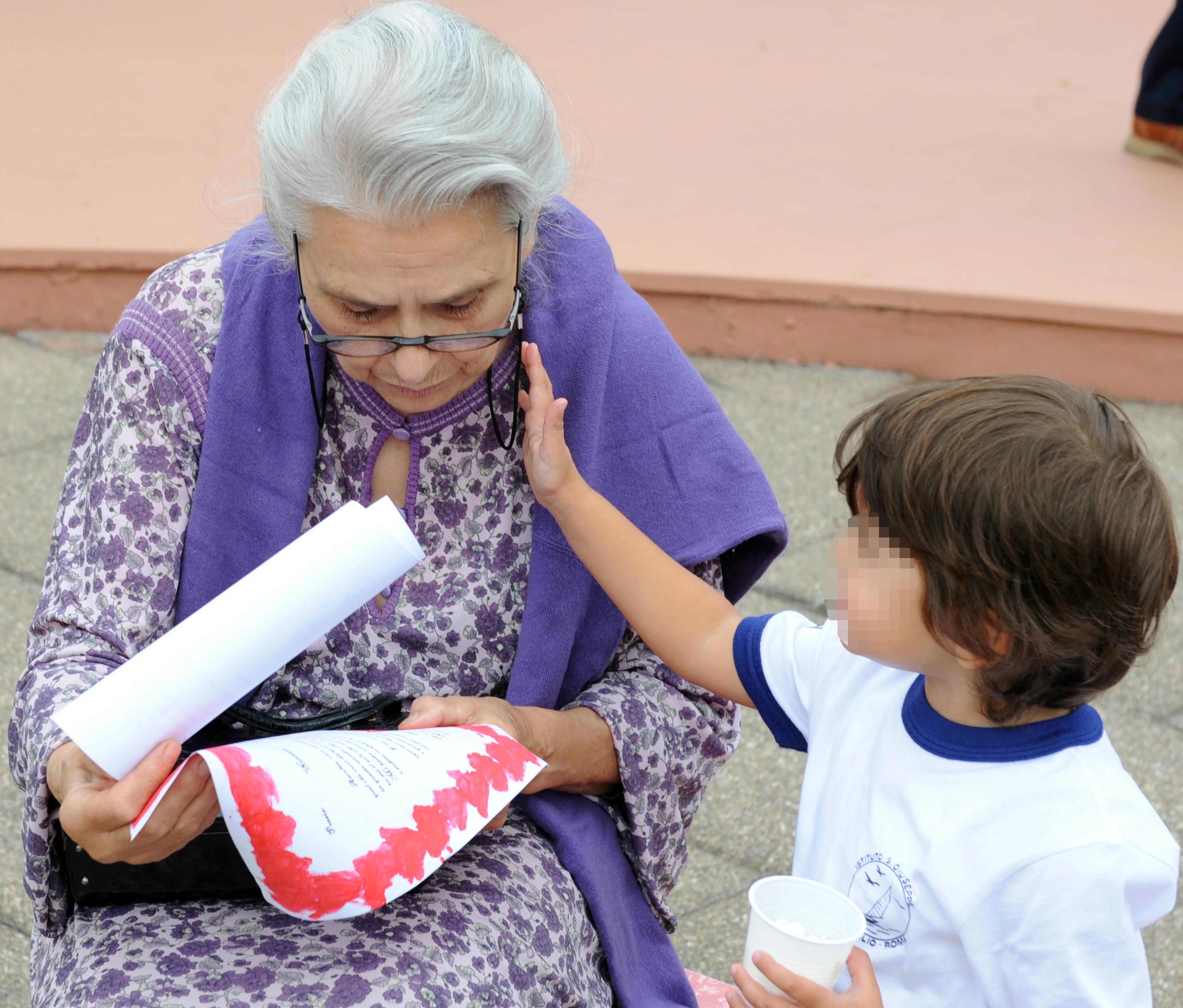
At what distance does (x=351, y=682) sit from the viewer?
72.9 inches

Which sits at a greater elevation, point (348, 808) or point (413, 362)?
point (413, 362)

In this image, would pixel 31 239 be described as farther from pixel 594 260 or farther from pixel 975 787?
pixel 975 787

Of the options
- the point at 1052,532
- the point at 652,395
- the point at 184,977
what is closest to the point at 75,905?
the point at 184,977

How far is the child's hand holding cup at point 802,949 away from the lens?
1.27 metres

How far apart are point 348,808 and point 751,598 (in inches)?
92.6

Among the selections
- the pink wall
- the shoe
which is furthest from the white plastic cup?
the shoe

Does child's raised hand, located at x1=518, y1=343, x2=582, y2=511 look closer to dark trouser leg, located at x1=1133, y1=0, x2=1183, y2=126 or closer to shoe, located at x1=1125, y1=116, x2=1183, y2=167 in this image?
dark trouser leg, located at x1=1133, y1=0, x2=1183, y2=126

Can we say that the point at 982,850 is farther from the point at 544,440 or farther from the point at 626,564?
the point at 544,440

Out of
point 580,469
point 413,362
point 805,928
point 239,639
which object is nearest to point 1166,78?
point 580,469

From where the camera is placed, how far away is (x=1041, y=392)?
1.40 meters

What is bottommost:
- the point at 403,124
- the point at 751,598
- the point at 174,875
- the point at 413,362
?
the point at 751,598

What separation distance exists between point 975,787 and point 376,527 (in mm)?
Answer: 674

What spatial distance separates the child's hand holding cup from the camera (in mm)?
1268

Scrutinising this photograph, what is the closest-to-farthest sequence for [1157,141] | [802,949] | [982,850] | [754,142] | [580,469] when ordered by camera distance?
[802,949] < [982,850] < [580,469] < [1157,141] < [754,142]
